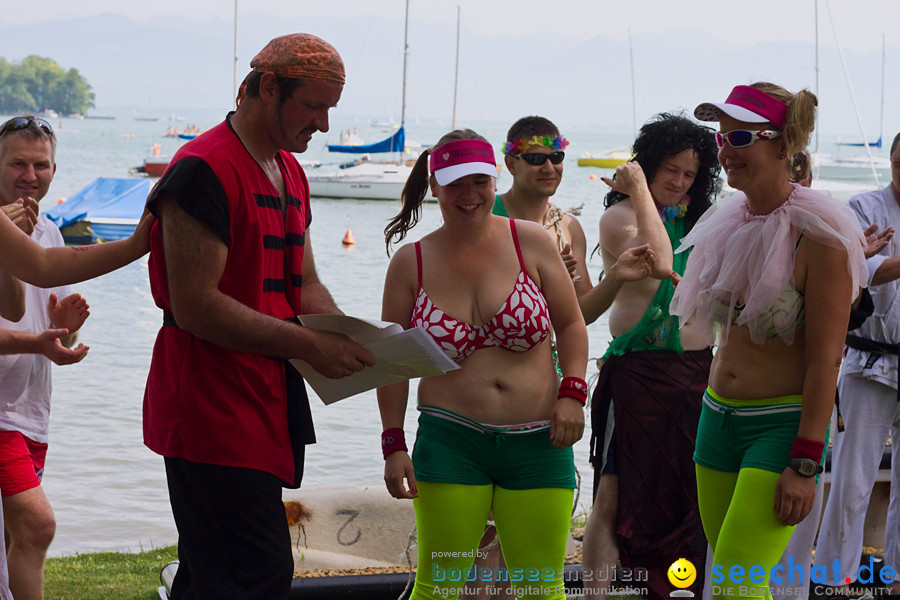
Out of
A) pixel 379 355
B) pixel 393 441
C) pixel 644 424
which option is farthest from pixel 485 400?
pixel 644 424

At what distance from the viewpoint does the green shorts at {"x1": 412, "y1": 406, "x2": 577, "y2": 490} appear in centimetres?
297

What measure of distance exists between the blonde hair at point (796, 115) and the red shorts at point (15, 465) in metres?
2.76

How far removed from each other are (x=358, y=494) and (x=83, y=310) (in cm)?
231

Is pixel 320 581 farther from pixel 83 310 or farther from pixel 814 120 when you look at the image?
pixel 814 120

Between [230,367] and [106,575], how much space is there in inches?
105

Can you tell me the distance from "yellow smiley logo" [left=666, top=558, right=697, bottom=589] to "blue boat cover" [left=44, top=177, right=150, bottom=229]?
18289mm

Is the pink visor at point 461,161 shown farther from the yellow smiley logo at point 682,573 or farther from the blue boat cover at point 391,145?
the blue boat cover at point 391,145

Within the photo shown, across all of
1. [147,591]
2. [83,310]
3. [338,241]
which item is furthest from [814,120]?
[338,241]

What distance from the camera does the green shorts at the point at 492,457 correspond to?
9.73 feet

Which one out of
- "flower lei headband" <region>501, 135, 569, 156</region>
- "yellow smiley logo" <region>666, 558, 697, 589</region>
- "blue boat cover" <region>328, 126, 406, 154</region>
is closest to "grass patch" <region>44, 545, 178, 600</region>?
"yellow smiley logo" <region>666, 558, 697, 589</region>

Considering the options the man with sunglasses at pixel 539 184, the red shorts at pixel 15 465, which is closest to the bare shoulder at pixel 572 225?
the man with sunglasses at pixel 539 184

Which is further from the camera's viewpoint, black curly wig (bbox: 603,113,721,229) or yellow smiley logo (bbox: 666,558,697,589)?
black curly wig (bbox: 603,113,721,229)

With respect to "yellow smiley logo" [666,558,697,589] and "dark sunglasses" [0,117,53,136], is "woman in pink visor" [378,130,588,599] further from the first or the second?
"dark sunglasses" [0,117,53,136]

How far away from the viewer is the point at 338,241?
27828 mm
